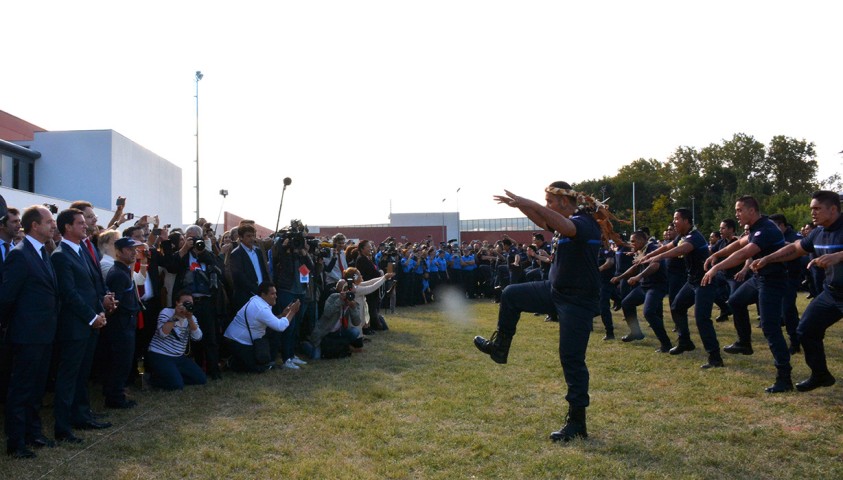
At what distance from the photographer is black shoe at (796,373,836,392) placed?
6504 mm

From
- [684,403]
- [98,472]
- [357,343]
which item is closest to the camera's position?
[98,472]

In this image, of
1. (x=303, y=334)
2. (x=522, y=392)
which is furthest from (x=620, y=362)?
(x=303, y=334)

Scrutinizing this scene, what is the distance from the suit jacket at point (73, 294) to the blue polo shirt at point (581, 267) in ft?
13.4

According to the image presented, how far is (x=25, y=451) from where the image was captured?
5.03 metres

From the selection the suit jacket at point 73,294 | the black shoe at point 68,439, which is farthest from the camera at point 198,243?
the black shoe at point 68,439

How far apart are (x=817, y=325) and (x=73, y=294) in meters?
6.91

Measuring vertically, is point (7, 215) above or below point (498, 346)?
above

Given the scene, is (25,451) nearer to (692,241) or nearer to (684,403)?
(684,403)

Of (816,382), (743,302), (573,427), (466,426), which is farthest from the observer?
(743,302)

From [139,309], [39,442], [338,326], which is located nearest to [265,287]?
[338,326]

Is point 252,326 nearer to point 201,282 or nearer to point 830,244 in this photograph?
point 201,282

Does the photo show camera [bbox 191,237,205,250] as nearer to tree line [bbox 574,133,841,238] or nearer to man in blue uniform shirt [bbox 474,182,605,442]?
man in blue uniform shirt [bbox 474,182,605,442]

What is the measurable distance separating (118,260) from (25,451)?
2.26 metres

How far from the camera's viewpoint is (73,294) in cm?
544
